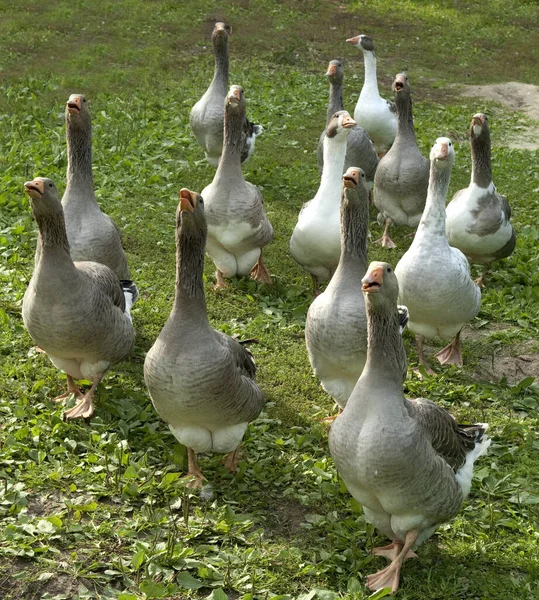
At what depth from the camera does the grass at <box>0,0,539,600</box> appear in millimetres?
5078

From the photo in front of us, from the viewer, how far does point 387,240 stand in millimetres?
10531

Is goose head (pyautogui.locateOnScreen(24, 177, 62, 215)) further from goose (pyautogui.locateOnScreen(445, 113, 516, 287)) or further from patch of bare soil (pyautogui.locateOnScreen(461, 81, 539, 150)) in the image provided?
patch of bare soil (pyautogui.locateOnScreen(461, 81, 539, 150))

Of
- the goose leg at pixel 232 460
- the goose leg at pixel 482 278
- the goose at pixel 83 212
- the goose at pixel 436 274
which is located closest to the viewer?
the goose leg at pixel 232 460

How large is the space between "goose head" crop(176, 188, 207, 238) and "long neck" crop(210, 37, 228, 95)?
625 cm

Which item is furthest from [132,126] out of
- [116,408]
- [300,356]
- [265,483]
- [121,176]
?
[265,483]

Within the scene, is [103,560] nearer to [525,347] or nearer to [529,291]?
[525,347]

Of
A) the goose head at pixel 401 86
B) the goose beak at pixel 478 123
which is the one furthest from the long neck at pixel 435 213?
the goose head at pixel 401 86

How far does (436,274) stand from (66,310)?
306 centimetres

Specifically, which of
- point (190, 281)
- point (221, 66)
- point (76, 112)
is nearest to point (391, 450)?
point (190, 281)

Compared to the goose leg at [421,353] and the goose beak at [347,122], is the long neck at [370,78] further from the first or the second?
the goose leg at [421,353]

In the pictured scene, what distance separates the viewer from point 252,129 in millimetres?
11609

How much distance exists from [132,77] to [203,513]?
1225 centimetres

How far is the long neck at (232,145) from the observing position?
8.80 m

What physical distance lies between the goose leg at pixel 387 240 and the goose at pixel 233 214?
1.95 meters
